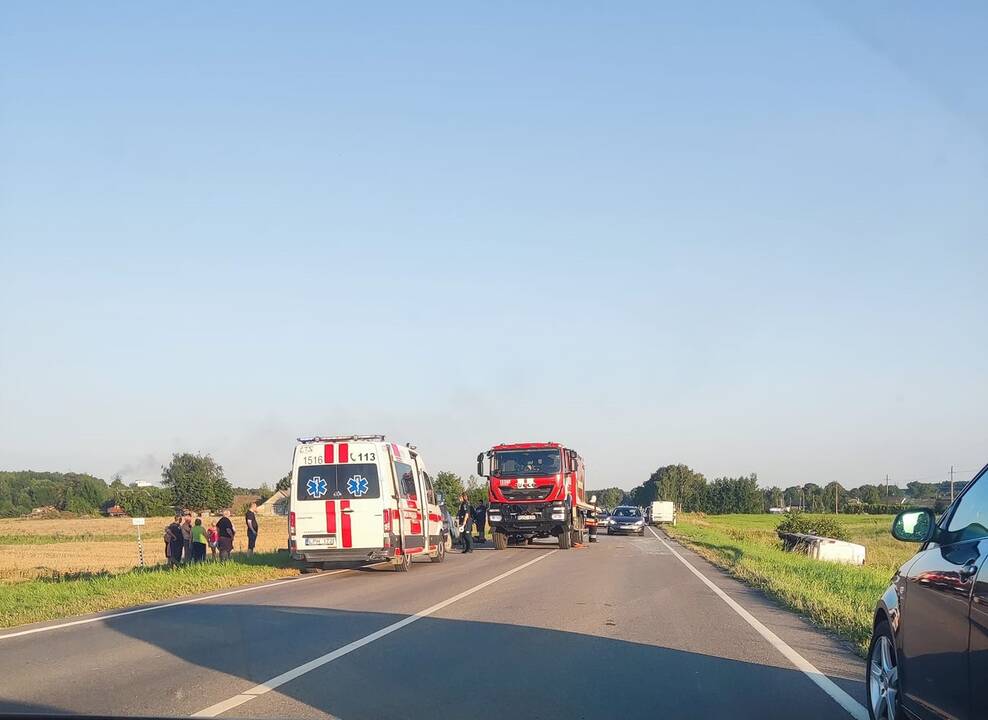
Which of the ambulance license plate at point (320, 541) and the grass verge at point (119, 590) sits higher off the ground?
the ambulance license plate at point (320, 541)

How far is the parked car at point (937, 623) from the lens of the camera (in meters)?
4.80

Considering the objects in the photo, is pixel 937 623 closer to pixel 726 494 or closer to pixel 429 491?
pixel 429 491

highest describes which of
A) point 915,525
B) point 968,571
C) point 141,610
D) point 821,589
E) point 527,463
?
point 527,463

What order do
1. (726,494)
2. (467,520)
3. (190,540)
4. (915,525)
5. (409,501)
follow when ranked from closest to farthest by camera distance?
(915,525)
(409,501)
(190,540)
(467,520)
(726,494)

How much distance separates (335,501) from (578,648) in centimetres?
1223

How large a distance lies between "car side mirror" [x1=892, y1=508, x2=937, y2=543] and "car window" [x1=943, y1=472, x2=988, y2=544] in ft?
0.67

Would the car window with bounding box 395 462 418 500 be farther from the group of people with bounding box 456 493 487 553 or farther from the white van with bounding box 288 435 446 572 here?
the group of people with bounding box 456 493 487 553

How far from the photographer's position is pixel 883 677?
650cm

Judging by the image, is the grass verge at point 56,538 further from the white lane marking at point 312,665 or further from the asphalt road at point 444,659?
the white lane marking at point 312,665

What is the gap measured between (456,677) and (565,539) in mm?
26552

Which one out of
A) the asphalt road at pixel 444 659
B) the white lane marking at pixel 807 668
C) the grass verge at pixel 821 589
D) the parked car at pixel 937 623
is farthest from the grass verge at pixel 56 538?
the parked car at pixel 937 623

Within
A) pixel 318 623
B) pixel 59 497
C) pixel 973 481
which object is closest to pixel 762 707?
pixel 973 481

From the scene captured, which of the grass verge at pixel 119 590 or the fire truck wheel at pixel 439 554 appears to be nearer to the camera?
the grass verge at pixel 119 590

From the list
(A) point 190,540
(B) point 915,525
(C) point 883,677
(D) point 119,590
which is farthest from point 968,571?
(A) point 190,540
